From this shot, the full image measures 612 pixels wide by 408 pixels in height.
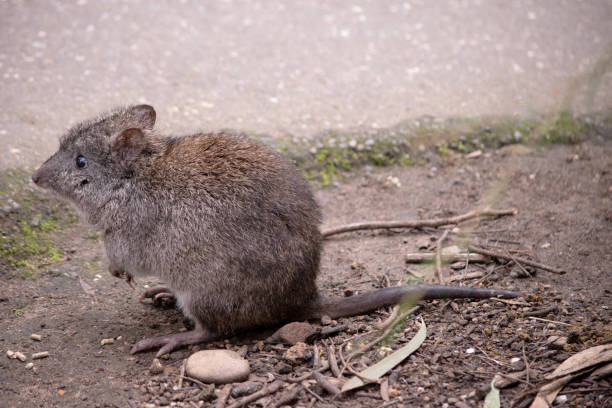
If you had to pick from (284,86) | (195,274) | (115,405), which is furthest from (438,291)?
(284,86)

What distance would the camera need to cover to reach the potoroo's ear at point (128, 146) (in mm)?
4113

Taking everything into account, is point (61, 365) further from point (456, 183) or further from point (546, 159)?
point (546, 159)

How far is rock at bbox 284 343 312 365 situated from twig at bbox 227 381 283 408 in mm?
187

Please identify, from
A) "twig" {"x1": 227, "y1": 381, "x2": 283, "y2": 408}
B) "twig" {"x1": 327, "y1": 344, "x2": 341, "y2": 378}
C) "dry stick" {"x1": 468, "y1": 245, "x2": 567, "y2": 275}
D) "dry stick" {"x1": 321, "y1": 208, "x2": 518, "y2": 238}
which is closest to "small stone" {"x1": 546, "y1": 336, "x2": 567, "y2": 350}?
"dry stick" {"x1": 468, "y1": 245, "x2": 567, "y2": 275}

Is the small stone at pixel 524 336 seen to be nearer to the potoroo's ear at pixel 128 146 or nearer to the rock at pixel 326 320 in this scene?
the rock at pixel 326 320

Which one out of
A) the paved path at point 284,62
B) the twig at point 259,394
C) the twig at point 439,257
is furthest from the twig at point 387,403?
the paved path at point 284,62

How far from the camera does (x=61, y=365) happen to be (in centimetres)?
380

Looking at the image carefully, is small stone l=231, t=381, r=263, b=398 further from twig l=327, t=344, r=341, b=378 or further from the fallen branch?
the fallen branch

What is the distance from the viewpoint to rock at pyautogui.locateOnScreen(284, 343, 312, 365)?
3.70 meters

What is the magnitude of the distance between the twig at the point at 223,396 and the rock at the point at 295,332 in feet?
1.65

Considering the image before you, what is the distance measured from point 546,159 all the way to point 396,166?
150 centimetres

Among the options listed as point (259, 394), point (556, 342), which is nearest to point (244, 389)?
point (259, 394)

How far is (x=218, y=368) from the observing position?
3.62 metres

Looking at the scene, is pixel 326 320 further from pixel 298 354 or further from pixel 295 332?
pixel 298 354
